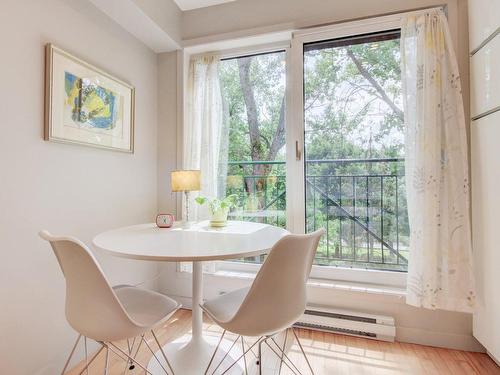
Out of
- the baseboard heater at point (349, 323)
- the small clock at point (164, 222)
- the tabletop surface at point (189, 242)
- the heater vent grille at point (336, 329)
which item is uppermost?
the small clock at point (164, 222)

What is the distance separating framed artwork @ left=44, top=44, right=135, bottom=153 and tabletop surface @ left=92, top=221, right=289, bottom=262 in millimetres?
653

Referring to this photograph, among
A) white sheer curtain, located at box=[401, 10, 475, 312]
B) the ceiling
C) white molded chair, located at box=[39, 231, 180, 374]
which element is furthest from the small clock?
the ceiling

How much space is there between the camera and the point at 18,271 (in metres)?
1.43

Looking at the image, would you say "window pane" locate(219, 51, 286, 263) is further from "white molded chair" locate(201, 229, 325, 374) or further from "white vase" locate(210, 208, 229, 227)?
"white molded chair" locate(201, 229, 325, 374)

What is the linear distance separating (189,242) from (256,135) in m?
1.33

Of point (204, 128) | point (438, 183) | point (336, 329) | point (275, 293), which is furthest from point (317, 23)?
point (336, 329)

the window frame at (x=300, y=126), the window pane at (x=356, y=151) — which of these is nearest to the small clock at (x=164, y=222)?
the window frame at (x=300, y=126)

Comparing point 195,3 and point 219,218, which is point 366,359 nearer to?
point 219,218

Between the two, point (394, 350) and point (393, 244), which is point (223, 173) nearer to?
point (393, 244)

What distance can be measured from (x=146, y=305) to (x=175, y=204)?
1258 millimetres

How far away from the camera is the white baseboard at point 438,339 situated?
185cm

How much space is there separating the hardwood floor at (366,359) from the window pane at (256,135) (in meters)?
0.84

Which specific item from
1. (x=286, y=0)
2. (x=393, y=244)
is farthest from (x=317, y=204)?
(x=286, y=0)

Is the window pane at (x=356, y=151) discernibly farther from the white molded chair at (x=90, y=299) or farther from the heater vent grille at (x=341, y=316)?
the white molded chair at (x=90, y=299)
